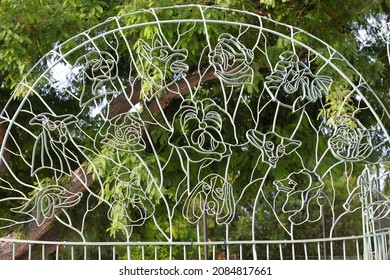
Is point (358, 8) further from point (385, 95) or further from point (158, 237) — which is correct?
point (158, 237)

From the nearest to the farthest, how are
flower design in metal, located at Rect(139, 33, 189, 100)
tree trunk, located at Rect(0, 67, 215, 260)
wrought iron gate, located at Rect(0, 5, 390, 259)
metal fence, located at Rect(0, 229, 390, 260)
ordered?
1. metal fence, located at Rect(0, 229, 390, 260)
2. flower design in metal, located at Rect(139, 33, 189, 100)
3. wrought iron gate, located at Rect(0, 5, 390, 259)
4. tree trunk, located at Rect(0, 67, 215, 260)

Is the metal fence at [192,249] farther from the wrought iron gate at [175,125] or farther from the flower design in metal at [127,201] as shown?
the flower design in metal at [127,201]

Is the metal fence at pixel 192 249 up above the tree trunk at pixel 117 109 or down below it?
below

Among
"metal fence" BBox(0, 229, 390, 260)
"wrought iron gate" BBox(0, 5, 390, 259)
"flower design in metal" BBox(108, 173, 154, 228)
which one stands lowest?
"metal fence" BBox(0, 229, 390, 260)

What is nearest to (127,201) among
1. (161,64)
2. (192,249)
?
(161,64)

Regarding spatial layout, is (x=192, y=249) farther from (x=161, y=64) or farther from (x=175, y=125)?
(x=161, y=64)

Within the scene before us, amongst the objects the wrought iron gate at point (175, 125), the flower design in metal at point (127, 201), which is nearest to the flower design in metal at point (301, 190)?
the wrought iron gate at point (175, 125)

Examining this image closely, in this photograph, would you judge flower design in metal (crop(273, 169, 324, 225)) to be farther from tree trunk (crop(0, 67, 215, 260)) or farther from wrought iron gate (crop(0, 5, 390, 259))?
tree trunk (crop(0, 67, 215, 260))

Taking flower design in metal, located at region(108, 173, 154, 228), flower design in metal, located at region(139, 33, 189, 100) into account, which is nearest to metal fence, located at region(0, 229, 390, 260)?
flower design in metal, located at region(108, 173, 154, 228)

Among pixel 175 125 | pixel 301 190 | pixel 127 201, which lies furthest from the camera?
pixel 175 125

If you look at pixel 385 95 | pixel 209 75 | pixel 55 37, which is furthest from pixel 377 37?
pixel 55 37

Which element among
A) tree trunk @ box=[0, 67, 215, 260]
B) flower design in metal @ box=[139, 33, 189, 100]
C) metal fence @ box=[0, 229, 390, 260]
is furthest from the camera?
tree trunk @ box=[0, 67, 215, 260]
